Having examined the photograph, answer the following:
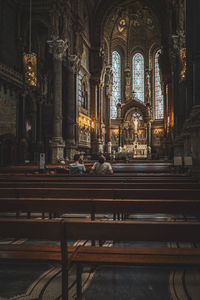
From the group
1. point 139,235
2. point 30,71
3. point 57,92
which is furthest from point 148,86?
point 139,235

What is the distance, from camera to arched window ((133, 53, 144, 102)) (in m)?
37.6

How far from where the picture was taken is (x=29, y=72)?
12.3m

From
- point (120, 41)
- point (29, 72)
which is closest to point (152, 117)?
point (120, 41)

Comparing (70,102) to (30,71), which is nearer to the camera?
(30,71)

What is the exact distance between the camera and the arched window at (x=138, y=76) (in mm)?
37625

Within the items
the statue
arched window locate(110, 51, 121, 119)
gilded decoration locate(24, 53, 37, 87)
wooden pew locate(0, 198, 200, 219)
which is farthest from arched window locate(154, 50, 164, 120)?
wooden pew locate(0, 198, 200, 219)

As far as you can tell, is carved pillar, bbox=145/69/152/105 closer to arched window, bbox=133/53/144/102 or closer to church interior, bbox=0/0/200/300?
church interior, bbox=0/0/200/300

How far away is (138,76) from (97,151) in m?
15.9

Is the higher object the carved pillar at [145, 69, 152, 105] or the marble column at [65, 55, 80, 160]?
the carved pillar at [145, 69, 152, 105]

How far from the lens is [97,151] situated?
27203mm

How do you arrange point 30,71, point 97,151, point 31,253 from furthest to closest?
point 97,151, point 30,71, point 31,253

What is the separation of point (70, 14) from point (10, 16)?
4517 mm

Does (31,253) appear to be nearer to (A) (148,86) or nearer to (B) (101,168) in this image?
(B) (101,168)

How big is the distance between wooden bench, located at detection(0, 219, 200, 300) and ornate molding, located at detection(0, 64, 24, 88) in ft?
51.6
